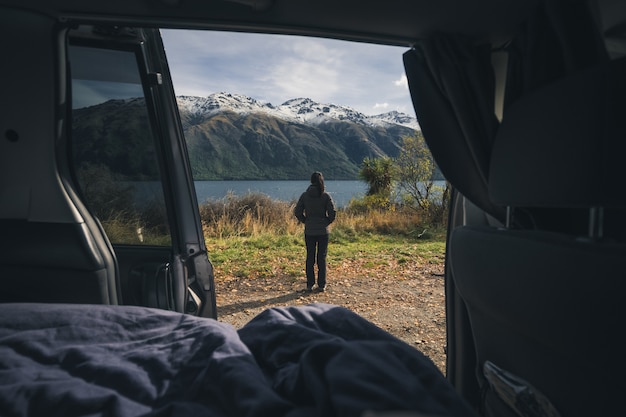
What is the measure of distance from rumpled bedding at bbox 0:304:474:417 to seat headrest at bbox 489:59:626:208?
634mm

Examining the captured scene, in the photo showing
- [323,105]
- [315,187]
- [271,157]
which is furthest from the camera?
[323,105]

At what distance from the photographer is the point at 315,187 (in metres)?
6.49

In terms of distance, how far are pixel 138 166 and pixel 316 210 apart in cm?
393

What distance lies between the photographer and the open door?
2.50m

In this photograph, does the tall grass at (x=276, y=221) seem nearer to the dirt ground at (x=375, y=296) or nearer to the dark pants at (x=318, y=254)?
the dirt ground at (x=375, y=296)

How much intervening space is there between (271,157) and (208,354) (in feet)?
397

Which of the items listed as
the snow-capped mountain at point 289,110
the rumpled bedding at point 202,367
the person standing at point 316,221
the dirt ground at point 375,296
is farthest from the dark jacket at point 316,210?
the snow-capped mountain at point 289,110

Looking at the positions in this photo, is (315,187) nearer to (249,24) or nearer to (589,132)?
(249,24)

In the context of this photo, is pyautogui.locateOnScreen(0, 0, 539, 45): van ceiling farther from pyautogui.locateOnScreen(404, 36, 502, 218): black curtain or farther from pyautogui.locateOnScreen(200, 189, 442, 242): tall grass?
pyautogui.locateOnScreen(200, 189, 442, 242): tall grass

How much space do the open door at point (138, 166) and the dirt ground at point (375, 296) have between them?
2.26 metres

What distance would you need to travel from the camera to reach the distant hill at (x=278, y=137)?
362 feet

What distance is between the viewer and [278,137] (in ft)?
425

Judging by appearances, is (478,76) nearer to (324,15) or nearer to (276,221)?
(324,15)

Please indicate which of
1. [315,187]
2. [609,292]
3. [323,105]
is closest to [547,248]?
[609,292]
